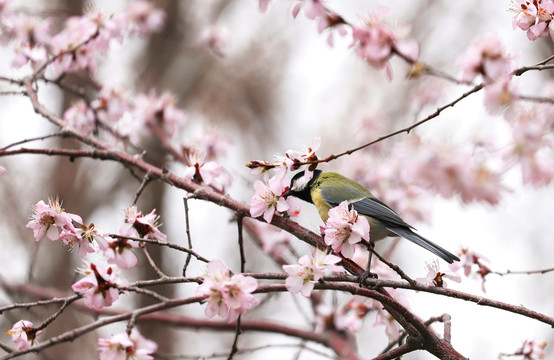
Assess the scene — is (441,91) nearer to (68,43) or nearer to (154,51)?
(68,43)

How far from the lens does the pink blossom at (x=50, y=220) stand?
66.5 inches

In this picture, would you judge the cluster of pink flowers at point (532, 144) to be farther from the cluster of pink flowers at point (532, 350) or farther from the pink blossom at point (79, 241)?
the pink blossom at point (79, 241)

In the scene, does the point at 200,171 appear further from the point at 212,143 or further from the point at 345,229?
the point at 212,143

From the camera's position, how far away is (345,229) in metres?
1.63

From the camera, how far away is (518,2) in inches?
72.6

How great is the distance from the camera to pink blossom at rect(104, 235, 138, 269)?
6.03 feet

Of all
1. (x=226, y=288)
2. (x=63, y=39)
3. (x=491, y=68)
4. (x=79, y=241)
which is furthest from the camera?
(x=63, y=39)

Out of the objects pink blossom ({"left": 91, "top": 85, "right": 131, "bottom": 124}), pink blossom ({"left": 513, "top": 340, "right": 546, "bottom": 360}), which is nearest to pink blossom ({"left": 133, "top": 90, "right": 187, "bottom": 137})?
pink blossom ({"left": 91, "top": 85, "right": 131, "bottom": 124})

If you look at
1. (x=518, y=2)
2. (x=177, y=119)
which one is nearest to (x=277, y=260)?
(x=177, y=119)

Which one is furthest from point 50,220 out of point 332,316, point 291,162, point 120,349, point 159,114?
point 159,114

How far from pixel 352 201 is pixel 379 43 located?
743 mm

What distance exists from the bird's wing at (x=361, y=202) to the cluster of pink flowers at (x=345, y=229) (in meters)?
0.91

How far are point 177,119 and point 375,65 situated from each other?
4.99 feet

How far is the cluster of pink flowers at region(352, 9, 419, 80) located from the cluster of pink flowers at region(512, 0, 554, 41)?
2.52 feet
